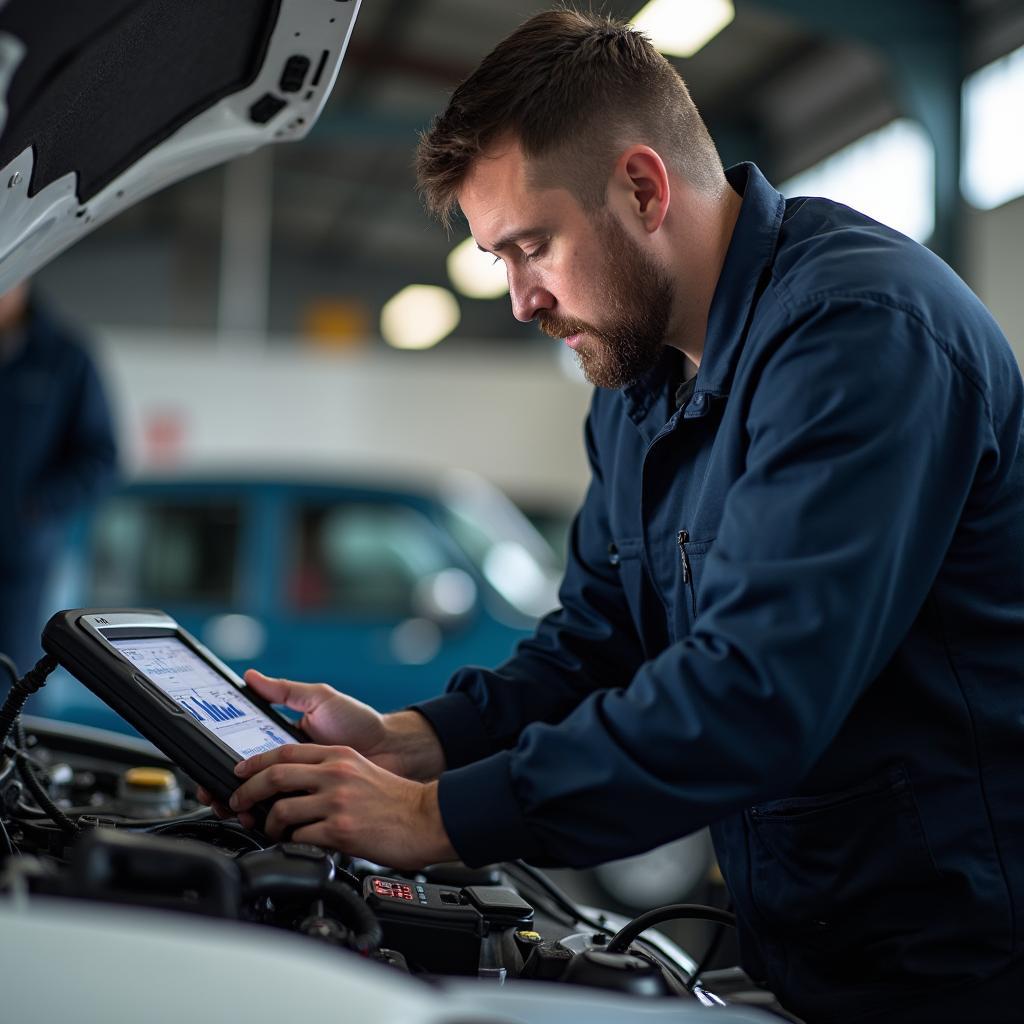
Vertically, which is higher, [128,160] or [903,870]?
[128,160]

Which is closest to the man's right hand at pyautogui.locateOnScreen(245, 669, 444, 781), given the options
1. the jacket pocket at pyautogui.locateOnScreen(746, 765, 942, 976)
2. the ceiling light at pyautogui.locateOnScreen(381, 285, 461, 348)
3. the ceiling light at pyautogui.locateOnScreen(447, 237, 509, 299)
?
the jacket pocket at pyautogui.locateOnScreen(746, 765, 942, 976)

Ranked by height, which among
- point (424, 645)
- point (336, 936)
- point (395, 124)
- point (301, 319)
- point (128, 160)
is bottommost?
point (424, 645)

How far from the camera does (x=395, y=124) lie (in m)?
8.42

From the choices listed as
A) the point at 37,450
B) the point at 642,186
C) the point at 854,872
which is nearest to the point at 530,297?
the point at 642,186

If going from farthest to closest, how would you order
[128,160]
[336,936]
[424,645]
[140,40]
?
1. [424,645]
2. [128,160]
3. [140,40]
4. [336,936]

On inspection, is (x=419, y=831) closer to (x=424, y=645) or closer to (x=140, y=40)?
(x=140, y=40)

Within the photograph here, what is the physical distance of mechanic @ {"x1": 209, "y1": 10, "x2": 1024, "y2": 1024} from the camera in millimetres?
1143

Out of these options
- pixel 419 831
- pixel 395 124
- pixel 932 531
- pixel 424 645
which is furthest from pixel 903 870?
pixel 395 124

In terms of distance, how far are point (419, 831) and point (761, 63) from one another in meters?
8.06

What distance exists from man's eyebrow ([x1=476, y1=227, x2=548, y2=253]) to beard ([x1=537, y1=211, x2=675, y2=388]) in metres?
0.07

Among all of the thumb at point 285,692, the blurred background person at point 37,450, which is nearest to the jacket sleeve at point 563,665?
the thumb at point 285,692

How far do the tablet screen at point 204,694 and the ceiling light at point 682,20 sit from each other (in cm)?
480

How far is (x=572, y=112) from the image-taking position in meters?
1.44

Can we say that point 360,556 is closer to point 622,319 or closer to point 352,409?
point 352,409
